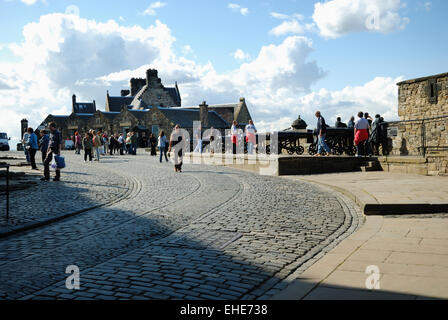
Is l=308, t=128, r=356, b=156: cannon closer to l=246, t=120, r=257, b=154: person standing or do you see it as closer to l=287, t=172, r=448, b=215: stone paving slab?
l=246, t=120, r=257, b=154: person standing

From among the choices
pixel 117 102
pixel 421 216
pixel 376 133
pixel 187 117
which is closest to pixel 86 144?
pixel 376 133

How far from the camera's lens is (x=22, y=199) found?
9.35 m

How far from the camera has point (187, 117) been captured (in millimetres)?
66000

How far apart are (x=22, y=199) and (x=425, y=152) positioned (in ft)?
36.8

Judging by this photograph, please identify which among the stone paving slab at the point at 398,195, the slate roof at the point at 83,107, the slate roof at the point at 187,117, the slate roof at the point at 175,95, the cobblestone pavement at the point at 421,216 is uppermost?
the slate roof at the point at 175,95

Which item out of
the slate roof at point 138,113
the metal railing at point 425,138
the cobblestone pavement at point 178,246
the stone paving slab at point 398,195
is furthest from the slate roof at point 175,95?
the cobblestone pavement at point 178,246

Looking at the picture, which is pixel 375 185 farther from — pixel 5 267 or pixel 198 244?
pixel 5 267

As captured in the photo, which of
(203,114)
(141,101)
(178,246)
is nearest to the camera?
(178,246)

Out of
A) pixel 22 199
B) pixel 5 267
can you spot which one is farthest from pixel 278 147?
pixel 5 267

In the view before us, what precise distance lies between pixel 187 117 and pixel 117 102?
26.0 m

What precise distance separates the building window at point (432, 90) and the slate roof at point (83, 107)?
76.2 meters

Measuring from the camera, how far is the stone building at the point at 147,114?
63688 millimetres

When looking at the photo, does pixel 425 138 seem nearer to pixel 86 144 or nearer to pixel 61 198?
pixel 61 198

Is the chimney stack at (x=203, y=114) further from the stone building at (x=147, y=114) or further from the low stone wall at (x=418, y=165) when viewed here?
the low stone wall at (x=418, y=165)
